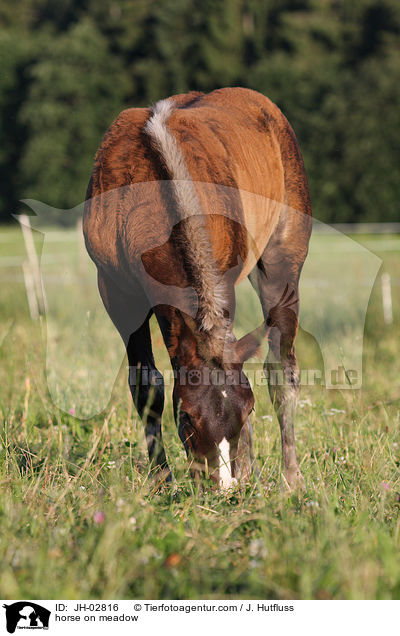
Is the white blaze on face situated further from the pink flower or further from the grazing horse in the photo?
the pink flower

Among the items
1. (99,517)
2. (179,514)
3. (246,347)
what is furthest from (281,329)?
(99,517)

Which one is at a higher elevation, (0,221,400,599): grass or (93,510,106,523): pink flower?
(93,510,106,523): pink flower

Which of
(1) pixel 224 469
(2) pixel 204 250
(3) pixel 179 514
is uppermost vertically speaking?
(2) pixel 204 250

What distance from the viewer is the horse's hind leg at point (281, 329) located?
4.47 meters

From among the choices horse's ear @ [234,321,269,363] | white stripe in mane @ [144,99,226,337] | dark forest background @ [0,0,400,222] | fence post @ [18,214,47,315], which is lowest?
fence post @ [18,214,47,315]

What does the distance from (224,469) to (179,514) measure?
29cm

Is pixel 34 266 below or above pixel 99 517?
below

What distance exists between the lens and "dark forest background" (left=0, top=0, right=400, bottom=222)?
30.8 meters

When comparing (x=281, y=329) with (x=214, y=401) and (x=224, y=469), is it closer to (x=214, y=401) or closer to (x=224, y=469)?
(x=214, y=401)

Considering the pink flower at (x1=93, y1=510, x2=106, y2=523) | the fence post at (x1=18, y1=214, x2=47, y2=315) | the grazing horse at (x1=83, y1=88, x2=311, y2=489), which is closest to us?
the pink flower at (x1=93, y1=510, x2=106, y2=523)
